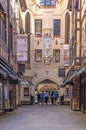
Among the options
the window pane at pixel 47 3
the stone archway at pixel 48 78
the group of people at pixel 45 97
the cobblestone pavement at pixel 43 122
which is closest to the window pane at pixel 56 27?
the window pane at pixel 47 3

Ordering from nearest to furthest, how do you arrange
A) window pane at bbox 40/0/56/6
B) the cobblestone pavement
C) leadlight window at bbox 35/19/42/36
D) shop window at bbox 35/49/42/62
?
the cobblestone pavement < shop window at bbox 35/49/42/62 < leadlight window at bbox 35/19/42/36 < window pane at bbox 40/0/56/6

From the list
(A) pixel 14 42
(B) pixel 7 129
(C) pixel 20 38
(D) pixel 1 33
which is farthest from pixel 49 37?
(B) pixel 7 129

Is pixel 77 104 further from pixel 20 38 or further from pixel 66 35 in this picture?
pixel 66 35

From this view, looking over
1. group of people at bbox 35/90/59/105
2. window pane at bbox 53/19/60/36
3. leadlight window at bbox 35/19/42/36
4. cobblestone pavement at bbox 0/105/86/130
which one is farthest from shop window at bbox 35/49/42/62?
cobblestone pavement at bbox 0/105/86/130

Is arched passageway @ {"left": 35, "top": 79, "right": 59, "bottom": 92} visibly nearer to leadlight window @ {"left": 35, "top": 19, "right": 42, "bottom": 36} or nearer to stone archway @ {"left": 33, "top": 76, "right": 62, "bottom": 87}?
stone archway @ {"left": 33, "top": 76, "right": 62, "bottom": 87}

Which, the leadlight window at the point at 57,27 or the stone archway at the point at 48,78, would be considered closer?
the leadlight window at the point at 57,27

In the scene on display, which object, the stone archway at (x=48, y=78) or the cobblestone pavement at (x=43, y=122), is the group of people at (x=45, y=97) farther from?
the cobblestone pavement at (x=43, y=122)

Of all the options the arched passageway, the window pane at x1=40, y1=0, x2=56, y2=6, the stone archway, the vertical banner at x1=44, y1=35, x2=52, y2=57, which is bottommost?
the arched passageway

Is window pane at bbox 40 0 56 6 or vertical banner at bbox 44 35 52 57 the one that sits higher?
window pane at bbox 40 0 56 6

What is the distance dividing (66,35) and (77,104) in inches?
912

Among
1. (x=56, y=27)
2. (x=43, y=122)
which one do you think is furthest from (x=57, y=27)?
(x=43, y=122)

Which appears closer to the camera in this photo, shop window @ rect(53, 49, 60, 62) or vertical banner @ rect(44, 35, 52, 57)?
vertical banner @ rect(44, 35, 52, 57)

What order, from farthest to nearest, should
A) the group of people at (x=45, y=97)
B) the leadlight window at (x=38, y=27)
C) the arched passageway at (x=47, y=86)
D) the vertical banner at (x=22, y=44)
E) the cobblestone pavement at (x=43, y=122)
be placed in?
the arched passageway at (x=47, y=86) → the leadlight window at (x=38, y=27) → the group of people at (x=45, y=97) → the vertical banner at (x=22, y=44) → the cobblestone pavement at (x=43, y=122)

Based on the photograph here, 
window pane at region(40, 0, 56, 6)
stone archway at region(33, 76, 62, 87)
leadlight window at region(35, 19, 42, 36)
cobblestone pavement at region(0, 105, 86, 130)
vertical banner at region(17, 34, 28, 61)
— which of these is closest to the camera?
cobblestone pavement at region(0, 105, 86, 130)
